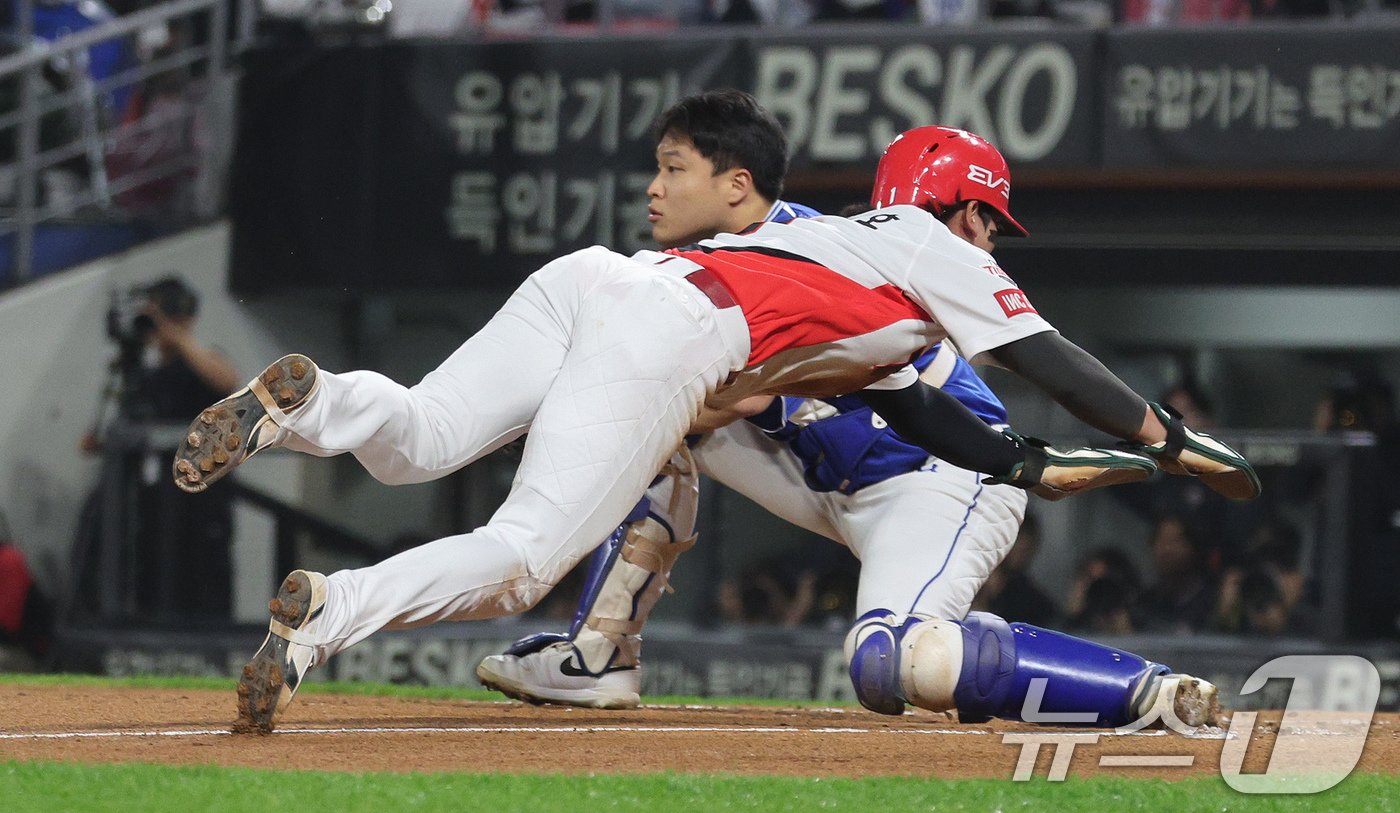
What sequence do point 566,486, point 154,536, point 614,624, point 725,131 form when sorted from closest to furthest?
point 566,486 < point 725,131 < point 614,624 < point 154,536

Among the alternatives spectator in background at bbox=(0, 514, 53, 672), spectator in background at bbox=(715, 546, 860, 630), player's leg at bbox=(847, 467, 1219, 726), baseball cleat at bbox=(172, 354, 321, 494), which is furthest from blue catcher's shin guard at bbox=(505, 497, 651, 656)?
spectator in background at bbox=(0, 514, 53, 672)

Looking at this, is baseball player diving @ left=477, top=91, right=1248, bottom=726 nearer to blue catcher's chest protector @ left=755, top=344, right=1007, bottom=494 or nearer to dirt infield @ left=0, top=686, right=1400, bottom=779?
blue catcher's chest protector @ left=755, top=344, right=1007, bottom=494

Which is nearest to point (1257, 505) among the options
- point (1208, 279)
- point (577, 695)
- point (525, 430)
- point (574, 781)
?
point (1208, 279)

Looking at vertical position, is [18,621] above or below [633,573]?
below

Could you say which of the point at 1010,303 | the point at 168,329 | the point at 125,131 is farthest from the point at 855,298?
the point at 125,131

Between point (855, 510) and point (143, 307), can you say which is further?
point (143, 307)

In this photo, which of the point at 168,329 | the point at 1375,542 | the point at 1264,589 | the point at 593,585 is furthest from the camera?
the point at 168,329

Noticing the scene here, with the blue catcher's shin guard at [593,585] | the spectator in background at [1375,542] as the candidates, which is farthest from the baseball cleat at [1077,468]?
the spectator in background at [1375,542]

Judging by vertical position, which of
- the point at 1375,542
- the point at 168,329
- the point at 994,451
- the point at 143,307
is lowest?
the point at 1375,542

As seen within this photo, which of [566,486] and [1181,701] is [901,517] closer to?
[1181,701]
